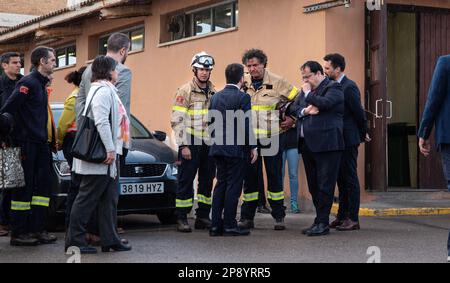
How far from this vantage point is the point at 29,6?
1247 inches

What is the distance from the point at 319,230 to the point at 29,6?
85.0 feet

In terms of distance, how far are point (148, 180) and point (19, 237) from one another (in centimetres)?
174

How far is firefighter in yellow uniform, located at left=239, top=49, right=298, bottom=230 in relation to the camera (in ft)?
29.2

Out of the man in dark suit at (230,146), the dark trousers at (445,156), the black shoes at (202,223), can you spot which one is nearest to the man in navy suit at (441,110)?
the dark trousers at (445,156)

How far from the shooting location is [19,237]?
7.75m

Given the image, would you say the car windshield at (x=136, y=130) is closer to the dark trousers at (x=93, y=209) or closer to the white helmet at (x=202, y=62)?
the white helmet at (x=202, y=62)

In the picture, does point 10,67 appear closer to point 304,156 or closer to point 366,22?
point 304,156

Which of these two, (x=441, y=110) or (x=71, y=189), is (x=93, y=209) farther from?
(x=441, y=110)

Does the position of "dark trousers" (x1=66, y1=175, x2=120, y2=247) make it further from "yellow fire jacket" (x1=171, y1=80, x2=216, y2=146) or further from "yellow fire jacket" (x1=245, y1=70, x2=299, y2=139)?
"yellow fire jacket" (x1=245, y1=70, x2=299, y2=139)

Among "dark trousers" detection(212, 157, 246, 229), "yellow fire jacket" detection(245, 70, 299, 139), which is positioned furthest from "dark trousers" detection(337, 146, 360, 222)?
"dark trousers" detection(212, 157, 246, 229)

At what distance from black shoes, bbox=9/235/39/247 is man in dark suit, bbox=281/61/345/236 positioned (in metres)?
2.93

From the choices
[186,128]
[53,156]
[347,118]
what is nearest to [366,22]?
[347,118]

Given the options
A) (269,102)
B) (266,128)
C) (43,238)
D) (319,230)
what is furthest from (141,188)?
(319,230)
